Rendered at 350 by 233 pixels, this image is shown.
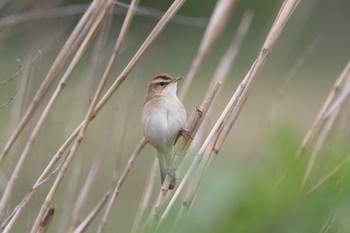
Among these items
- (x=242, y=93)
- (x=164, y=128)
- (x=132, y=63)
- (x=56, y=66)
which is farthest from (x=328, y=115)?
(x=164, y=128)

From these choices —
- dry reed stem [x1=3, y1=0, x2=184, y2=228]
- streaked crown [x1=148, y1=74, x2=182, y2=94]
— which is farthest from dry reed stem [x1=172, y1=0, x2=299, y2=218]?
streaked crown [x1=148, y1=74, x2=182, y2=94]

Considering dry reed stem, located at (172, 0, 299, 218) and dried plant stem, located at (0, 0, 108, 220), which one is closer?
dry reed stem, located at (172, 0, 299, 218)

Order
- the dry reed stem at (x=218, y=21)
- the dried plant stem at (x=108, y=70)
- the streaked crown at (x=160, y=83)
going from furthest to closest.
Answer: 1. the streaked crown at (x=160, y=83)
2. the dried plant stem at (x=108, y=70)
3. the dry reed stem at (x=218, y=21)

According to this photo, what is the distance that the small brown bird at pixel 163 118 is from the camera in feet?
7.66

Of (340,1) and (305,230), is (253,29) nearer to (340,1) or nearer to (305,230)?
(340,1)

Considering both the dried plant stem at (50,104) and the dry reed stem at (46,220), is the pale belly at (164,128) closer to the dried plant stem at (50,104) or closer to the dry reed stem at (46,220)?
the dried plant stem at (50,104)

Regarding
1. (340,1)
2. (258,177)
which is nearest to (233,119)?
(258,177)

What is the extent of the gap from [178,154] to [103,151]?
11.1 inches

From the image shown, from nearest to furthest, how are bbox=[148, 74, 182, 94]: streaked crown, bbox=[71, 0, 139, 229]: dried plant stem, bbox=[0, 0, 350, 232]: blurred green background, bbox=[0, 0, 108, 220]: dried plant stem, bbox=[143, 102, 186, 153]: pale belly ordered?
1. bbox=[0, 0, 350, 232]: blurred green background
2. bbox=[71, 0, 139, 229]: dried plant stem
3. bbox=[0, 0, 108, 220]: dried plant stem
4. bbox=[143, 102, 186, 153]: pale belly
5. bbox=[148, 74, 182, 94]: streaked crown

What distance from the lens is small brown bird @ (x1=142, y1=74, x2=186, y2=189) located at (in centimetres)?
234

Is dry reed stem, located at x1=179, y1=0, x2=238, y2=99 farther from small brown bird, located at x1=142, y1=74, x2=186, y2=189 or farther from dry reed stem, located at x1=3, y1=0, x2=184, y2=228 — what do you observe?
small brown bird, located at x1=142, y1=74, x2=186, y2=189

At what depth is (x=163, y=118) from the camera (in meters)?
2.41

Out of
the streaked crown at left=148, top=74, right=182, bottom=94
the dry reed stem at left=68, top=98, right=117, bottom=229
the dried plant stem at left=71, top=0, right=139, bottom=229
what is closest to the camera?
the dried plant stem at left=71, top=0, right=139, bottom=229

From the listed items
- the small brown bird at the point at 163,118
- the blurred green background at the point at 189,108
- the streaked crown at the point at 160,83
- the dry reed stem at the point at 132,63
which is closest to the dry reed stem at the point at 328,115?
the blurred green background at the point at 189,108
